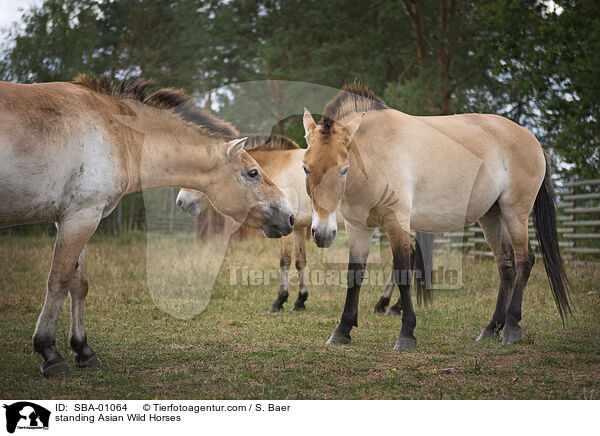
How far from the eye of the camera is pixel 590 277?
8.23m

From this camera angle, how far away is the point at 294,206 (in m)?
7.47

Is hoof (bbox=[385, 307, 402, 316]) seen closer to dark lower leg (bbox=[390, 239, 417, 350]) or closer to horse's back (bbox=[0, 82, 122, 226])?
dark lower leg (bbox=[390, 239, 417, 350])

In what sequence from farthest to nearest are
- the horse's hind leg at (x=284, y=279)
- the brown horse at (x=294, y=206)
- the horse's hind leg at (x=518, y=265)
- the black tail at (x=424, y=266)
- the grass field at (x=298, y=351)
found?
the horse's hind leg at (x=284, y=279) → the brown horse at (x=294, y=206) → the black tail at (x=424, y=266) → the horse's hind leg at (x=518, y=265) → the grass field at (x=298, y=351)

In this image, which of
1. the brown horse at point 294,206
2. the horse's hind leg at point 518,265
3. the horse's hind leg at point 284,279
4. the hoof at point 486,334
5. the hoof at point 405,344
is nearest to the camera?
the hoof at point 405,344

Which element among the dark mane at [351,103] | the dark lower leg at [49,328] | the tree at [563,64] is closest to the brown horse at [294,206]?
the dark mane at [351,103]

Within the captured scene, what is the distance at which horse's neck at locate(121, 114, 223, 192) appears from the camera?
4207 millimetres

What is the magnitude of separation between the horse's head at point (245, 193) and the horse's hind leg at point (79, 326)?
1.27 meters

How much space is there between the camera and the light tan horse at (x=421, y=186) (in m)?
4.48

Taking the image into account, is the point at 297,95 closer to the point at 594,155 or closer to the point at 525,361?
the point at 594,155

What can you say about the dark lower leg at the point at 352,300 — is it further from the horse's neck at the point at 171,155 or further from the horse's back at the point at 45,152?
the horse's back at the point at 45,152

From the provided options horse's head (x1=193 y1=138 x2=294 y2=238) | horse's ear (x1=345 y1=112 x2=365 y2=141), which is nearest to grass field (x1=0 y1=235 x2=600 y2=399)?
horse's head (x1=193 y1=138 x2=294 y2=238)

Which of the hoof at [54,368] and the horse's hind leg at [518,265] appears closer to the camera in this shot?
the hoof at [54,368]

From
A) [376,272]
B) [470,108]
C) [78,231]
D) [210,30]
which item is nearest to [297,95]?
[210,30]
